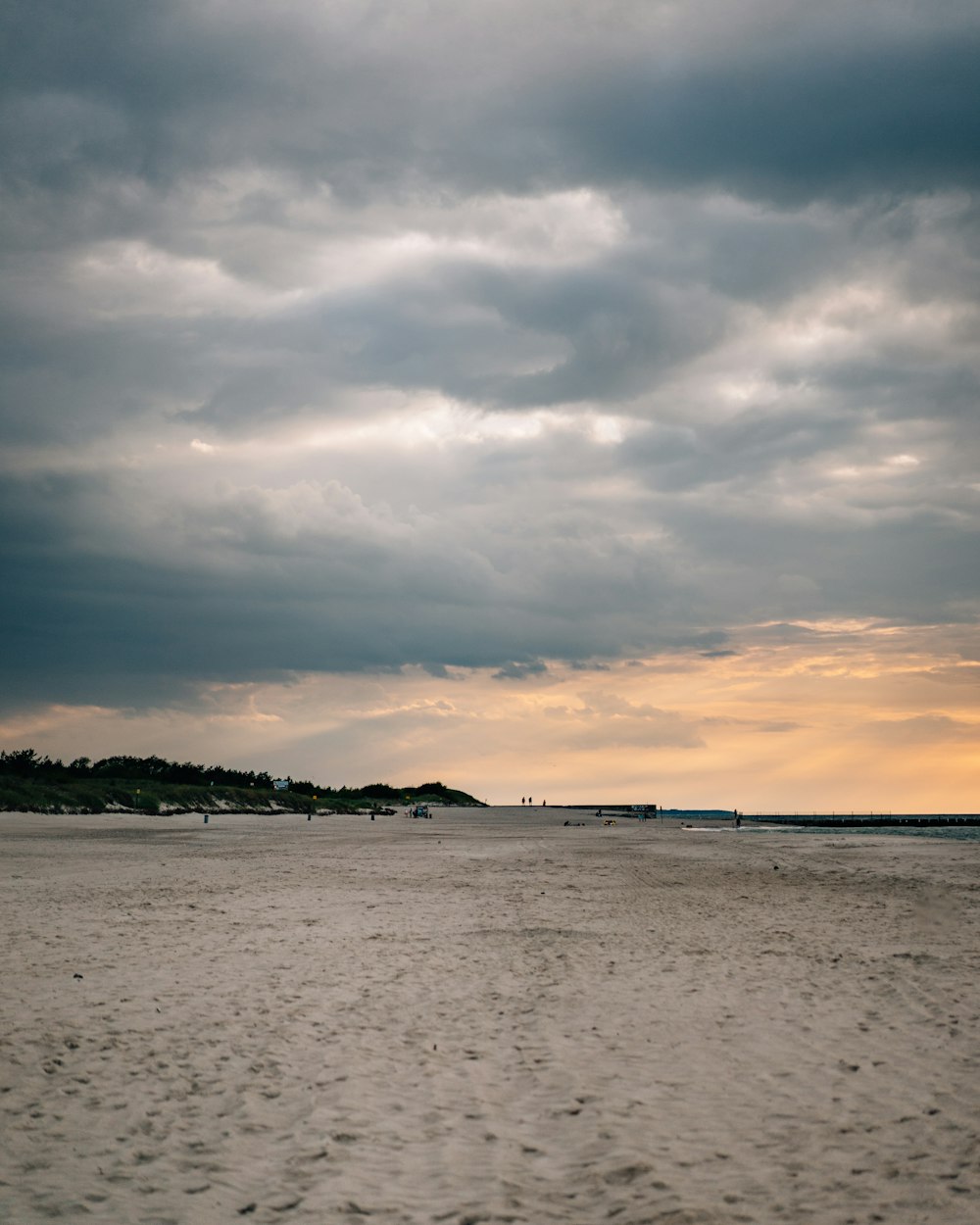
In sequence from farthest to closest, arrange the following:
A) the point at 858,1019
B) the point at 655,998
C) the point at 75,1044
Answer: the point at 655,998
the point at 858,1019
the point at 75,1044

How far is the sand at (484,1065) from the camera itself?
22.7 ft

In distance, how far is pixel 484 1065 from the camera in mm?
9859

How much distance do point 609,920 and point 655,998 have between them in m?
7.65

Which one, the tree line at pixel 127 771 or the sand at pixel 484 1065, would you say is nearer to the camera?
the sand at pixel 484 1065

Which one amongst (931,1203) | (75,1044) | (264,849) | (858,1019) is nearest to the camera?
(931,1203)

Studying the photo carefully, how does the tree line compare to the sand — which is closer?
the sand

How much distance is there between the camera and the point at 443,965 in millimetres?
14836

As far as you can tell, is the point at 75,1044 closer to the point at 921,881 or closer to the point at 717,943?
the point at 717,943

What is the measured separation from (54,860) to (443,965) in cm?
2355

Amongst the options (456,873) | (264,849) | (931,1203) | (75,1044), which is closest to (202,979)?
(75,1044)

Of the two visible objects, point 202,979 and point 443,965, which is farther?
point 443,965

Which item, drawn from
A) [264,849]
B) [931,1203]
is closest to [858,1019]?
[931,1203]

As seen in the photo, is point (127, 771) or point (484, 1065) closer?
A: point (484, 1065)

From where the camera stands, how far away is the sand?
6906 mm
